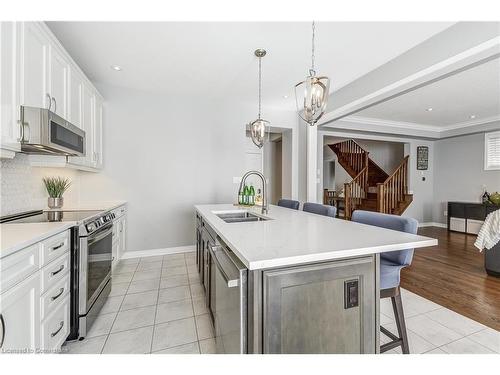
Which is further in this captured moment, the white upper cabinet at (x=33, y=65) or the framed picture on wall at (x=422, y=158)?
the framed picture on wall at (x=422, y=158)

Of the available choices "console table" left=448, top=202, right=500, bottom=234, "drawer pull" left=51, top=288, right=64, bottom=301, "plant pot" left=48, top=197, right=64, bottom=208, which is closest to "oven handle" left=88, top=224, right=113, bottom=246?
"drawer pull" left=51, top=288, right=64, bottom=301

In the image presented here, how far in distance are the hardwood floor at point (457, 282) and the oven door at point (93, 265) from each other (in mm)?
3085

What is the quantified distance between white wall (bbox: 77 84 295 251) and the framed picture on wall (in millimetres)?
4853

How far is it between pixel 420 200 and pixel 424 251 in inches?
116

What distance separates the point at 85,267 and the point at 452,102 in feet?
18.5

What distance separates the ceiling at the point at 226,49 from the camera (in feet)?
7.31

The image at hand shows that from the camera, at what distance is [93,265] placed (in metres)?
1.93

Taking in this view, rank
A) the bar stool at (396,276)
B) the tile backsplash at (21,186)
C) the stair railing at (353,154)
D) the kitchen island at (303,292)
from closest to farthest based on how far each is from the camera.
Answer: the kitchen island at (303,292) < the bar stool at (396,276) < the tile backsplash at (21,186) < the stair railing at (353,154)

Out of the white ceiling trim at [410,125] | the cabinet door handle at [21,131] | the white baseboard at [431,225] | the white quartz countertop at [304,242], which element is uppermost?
the white ceiling trim at [410,125]

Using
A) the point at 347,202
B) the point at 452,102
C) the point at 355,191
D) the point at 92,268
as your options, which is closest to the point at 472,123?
the point at 452,102

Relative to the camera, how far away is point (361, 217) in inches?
73.7

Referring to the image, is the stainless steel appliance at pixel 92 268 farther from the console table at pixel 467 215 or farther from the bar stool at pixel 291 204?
the console table at pixel 467 215

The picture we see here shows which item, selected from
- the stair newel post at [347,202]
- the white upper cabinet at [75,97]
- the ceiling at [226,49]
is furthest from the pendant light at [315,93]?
the stair newel post at [347,202]
